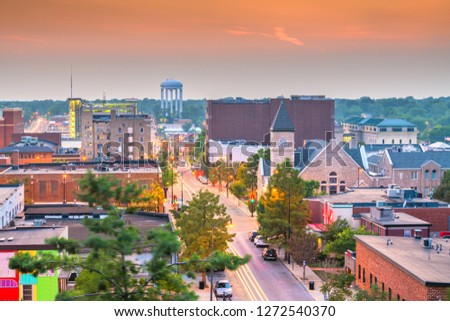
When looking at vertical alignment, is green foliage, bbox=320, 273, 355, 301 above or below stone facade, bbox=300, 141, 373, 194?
below

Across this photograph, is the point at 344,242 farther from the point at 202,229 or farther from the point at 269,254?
the point at 202,229

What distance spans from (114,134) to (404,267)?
3004 inches

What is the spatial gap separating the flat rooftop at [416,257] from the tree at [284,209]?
30.0 ft

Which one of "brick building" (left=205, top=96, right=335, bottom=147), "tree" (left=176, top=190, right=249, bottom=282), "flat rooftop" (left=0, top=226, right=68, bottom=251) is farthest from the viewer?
"brick building" (left=205, top=96, right=335, bottom=147)

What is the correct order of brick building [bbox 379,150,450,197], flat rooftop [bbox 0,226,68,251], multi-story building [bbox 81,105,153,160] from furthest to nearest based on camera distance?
multi-story building [bbox 81,105,153,160]
brick building [bbox 379,150,450,197]
flat rooftop [bbox 0,226,68,251]

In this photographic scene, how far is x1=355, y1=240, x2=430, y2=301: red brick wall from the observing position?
25500 millimetres

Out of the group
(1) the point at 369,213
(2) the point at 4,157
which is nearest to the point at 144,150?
(2) the point at 4,157

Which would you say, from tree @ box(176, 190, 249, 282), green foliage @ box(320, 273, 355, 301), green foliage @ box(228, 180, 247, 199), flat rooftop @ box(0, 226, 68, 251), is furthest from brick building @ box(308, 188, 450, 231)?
green foliage @ box(228, 180, 247, 199)

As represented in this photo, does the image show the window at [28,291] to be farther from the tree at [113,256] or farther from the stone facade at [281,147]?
the stone facade at [281,147]

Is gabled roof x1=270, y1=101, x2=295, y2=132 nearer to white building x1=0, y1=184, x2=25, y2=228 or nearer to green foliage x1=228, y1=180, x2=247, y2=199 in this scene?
green foliage x1=228, y1=180, x2=247, y2=199

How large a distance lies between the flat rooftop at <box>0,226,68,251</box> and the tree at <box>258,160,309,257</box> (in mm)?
12827

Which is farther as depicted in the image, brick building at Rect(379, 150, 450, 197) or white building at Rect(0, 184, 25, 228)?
brick building at Rect(379, 150, 450, 197)

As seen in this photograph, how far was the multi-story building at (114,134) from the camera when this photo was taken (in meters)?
A: 98.1
